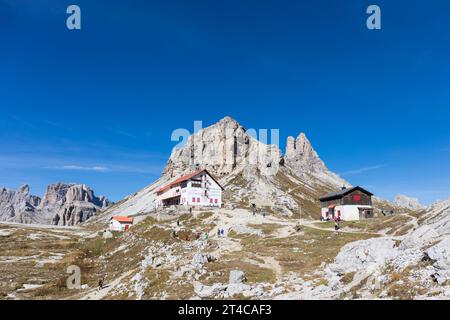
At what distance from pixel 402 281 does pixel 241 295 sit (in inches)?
506

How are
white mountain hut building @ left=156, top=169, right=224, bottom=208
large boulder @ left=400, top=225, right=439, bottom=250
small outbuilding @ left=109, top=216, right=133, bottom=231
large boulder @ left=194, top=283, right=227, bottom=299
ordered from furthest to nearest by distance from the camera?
white mountain hut building @ left=156, top=169, right=224, bottom=208
small outbuilding @ left=109, top=216, right=133, bottom=231
large boulder @ left=400, top=225, right=439, bottom=250
large boulder @ left=194, top=283, right=227, bottom=299

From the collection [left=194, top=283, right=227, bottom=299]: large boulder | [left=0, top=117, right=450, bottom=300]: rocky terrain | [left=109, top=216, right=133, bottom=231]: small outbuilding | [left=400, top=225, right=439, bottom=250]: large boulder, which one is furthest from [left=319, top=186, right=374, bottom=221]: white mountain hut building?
[left=194, top=283, right=227, bottom=299]: large boulder

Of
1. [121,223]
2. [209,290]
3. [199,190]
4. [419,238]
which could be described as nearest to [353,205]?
[199,190]

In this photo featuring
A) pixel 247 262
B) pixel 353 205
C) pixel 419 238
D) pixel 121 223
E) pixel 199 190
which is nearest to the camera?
pixel 419 238

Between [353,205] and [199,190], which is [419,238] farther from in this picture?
[199,190]

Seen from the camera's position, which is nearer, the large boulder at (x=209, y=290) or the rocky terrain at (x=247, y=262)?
the rocky terrain at (x=247, y=262)

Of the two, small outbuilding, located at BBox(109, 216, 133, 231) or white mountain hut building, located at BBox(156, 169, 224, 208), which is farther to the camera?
white mountain hut building, located at BBox(156, 169, 224, 208)

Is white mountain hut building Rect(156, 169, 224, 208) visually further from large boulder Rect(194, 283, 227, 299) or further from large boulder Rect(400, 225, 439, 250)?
large boulder Rect(400, 225, 439, 250)

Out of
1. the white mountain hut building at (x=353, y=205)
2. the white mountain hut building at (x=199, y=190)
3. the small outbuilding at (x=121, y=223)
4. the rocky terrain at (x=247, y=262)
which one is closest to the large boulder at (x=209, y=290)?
the rocky terrain at (x=247, y=262)

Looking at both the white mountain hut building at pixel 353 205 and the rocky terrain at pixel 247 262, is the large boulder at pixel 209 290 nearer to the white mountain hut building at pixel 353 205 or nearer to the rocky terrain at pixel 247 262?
the rocky terrain at pixel 247 262

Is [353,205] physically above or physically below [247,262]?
above

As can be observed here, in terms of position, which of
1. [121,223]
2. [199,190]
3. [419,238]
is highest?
[199,190]
